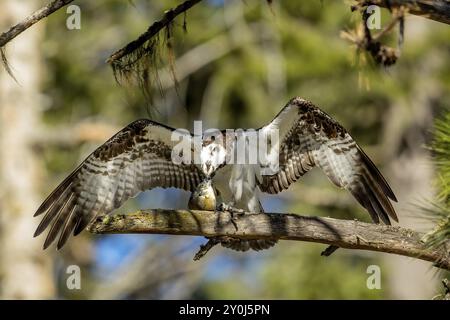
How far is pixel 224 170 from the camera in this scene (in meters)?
7.32

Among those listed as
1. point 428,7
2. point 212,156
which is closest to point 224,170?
point 212,156

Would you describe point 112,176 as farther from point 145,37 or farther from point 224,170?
point 145,37

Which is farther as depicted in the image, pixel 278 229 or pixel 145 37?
pixel 278 229

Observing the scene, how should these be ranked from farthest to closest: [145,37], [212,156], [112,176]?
1. [112,176]
2. [212,156]
3. [145,37]

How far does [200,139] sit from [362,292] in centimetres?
737

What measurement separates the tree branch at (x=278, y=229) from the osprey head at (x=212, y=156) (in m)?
1.59

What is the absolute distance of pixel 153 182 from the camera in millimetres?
7625

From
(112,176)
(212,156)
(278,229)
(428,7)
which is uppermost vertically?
(428,7)

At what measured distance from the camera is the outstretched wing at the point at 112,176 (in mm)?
7250

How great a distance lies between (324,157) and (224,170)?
836 mm

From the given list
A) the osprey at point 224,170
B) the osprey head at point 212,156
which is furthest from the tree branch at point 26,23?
the osprey head at point 212,156
